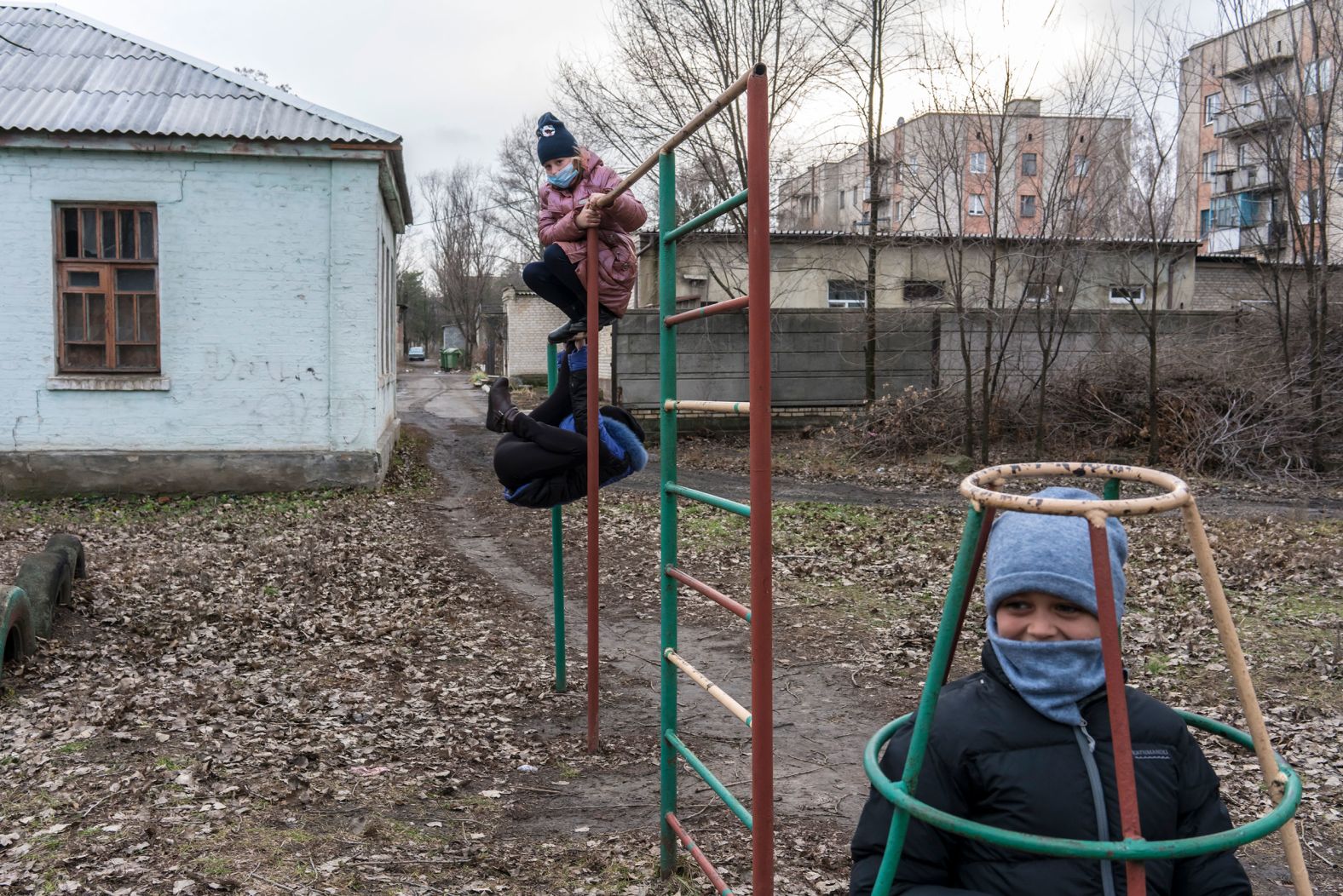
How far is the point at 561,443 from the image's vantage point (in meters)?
4.44

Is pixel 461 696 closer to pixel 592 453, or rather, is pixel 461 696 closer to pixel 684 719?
pixel 684 719

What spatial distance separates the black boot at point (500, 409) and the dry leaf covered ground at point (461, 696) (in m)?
1.47

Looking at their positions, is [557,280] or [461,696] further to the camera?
[461,696]

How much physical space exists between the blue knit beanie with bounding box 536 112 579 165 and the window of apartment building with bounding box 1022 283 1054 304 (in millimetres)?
10201

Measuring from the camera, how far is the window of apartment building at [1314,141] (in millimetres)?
11914

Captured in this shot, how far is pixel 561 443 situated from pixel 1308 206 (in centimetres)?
1123

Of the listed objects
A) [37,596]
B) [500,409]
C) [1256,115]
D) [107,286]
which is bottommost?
[37,596]

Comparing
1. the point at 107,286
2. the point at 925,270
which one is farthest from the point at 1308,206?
the point at 107,286

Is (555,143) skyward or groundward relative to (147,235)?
groundward

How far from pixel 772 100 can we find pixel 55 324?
10.6 metres

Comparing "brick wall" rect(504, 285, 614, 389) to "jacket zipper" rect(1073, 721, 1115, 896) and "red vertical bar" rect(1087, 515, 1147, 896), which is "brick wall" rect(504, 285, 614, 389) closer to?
"jacket zipper" rect(1073, 721, 1115, 896)

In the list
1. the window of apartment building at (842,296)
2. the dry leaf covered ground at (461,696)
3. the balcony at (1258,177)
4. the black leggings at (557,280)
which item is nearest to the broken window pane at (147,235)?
the dry leaf covered ground at (461,696)

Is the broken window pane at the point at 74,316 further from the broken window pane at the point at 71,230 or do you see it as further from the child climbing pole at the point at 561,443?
the child climbing pole at the point at 561,443

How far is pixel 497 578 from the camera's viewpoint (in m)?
8.55
